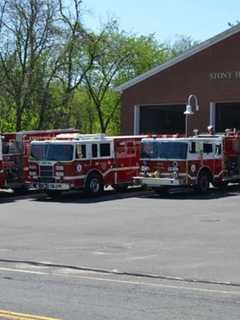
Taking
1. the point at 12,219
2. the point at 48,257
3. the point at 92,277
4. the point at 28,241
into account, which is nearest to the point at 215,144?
the point at 12,219

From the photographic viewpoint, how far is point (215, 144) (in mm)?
30297

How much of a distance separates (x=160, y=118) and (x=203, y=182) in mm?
13384

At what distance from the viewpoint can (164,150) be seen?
95.7 feet

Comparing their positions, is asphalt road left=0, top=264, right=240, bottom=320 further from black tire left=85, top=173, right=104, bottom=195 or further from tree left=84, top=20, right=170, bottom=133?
tree left=84, top=20, right=170, bottom=133

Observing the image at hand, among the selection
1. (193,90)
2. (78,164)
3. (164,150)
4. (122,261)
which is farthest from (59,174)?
(122,261)

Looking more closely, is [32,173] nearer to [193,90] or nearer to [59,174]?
[59,174]

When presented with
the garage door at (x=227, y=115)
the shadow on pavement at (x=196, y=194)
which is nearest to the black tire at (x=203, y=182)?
the shadow on pavement at (x=196, y=194)

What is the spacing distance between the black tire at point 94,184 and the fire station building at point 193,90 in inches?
456

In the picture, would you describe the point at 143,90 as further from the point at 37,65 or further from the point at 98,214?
the point at 98,214

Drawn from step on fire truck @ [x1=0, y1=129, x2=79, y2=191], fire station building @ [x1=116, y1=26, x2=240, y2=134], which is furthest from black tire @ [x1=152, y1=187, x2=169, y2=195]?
fire station building @ [x1=116, y1=26, x2=240, y2=134]

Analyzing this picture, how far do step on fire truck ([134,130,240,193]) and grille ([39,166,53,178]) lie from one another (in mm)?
3445

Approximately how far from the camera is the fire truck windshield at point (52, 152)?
2883 centimetres

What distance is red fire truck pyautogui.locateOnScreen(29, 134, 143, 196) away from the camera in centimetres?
2875

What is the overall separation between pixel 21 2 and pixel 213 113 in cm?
1453
